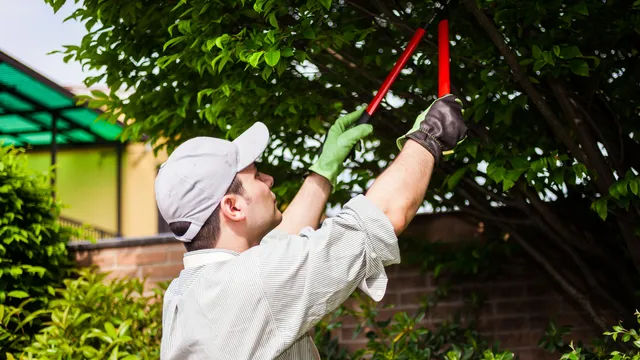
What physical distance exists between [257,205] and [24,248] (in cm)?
376

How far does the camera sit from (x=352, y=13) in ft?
13.0

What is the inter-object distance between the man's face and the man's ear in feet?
0.06

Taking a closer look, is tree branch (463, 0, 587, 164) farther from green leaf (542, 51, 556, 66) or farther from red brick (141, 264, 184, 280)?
red brick (141, 264, 184, 280)

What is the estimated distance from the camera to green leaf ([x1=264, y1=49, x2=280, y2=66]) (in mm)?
3246

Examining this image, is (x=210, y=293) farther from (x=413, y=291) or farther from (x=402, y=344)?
(x=413, y=291)

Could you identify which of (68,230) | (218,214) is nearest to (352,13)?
(218,214)

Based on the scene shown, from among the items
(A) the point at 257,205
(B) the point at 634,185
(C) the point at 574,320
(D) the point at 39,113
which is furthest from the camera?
(D) the point at 39,113

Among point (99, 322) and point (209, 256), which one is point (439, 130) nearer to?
point (209, 256)

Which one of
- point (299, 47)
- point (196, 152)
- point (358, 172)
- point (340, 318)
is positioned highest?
point (299, 47)

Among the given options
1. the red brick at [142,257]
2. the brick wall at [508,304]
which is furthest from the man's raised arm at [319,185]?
the red brick at [142,257]

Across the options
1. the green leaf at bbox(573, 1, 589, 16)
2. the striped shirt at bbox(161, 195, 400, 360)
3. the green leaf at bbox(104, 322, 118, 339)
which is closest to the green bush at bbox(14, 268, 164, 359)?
the green leaf at bbox(104, 322, 118, 339)

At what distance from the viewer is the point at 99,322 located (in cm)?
531

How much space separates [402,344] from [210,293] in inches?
106

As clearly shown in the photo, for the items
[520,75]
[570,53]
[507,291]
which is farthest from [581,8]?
[507,291]
